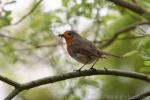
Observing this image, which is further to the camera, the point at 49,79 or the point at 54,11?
the point at 54,11

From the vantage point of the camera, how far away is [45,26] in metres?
6.43

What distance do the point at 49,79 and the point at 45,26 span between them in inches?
109

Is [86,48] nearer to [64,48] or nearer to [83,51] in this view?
[83,51]

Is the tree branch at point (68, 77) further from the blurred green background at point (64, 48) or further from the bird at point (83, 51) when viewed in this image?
the blurred green background at point (64, 48)

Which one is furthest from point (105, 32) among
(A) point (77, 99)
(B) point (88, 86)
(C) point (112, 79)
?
(A) point (77, 99)

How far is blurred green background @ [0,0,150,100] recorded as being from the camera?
5773mm

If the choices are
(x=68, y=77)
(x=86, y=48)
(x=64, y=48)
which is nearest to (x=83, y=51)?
(x=86, y=48)

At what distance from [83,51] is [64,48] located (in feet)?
6.23

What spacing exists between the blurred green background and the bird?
1.65 feet

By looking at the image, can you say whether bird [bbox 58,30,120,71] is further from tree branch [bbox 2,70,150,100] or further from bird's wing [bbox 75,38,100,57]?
tree branch [bbox 2,70,150,100]

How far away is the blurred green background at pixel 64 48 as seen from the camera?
577cm

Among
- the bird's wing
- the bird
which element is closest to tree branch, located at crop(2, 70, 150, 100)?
the bird

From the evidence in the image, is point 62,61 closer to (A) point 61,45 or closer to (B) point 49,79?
(A) point 61,45

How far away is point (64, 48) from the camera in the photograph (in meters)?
6.47
